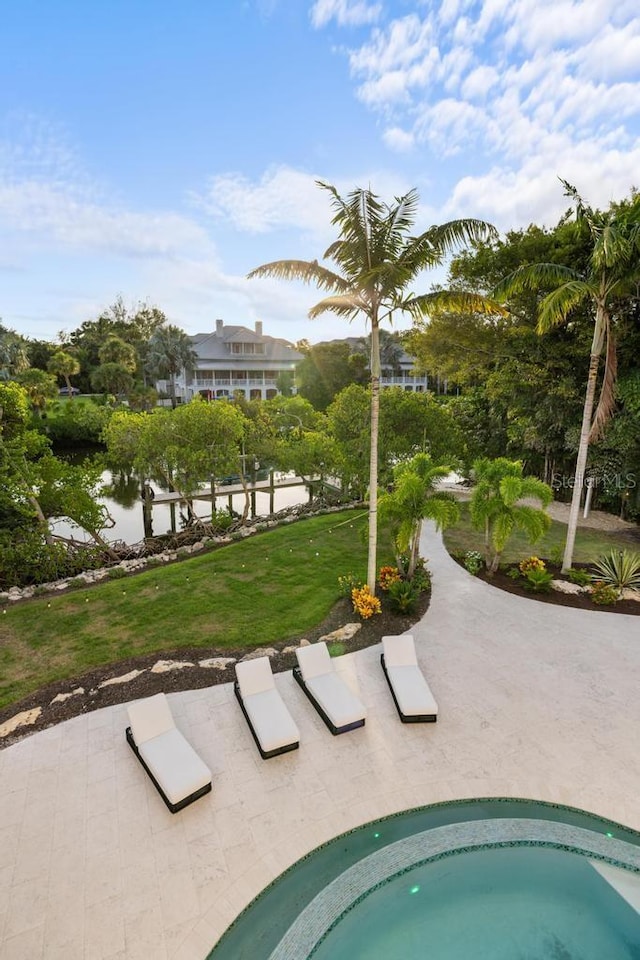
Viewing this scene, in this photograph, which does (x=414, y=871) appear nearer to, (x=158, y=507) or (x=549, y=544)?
(x=549, y=544)

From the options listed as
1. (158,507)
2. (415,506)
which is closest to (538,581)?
(415,506)

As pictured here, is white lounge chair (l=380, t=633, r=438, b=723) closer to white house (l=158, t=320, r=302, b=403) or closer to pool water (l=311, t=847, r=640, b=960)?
pool water (l=311, t=847, r=640, b=960)

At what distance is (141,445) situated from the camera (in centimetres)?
1659

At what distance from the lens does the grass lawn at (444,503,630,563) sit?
14953 millimetres

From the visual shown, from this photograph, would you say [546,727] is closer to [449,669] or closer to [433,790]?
[449,669]

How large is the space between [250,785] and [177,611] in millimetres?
5682

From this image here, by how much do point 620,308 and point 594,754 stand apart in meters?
14.3

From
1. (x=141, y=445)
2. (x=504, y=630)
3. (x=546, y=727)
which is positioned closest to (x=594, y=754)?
(x=546, y=727)

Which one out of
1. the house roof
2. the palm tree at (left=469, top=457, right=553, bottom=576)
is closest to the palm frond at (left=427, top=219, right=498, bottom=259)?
the palm tree at (left=469, top=457, right=553, bottom=576)

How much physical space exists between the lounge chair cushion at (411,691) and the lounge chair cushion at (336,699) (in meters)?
0.71

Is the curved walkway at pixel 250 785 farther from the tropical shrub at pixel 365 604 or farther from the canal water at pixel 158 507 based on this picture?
the canal water at pixel 158 507

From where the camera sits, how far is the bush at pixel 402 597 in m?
11.1

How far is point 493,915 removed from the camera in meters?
5.13

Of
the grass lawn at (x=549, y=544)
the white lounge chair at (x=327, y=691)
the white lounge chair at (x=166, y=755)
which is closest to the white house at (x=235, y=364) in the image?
the grass lawn at (x=549, y=544)
